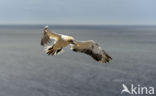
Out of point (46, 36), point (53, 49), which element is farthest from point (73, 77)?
point (53, 49)

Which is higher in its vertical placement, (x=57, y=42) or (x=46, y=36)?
(x=46, y=36)

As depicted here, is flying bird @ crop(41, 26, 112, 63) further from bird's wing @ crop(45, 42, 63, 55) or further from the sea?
the sea

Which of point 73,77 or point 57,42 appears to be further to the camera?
point 73,77

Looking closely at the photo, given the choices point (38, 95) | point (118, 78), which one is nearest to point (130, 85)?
point (118, 78)

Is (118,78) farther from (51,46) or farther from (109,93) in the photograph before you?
(51,46)

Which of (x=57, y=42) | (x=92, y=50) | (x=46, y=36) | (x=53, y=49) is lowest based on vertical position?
(x=92, y=50)

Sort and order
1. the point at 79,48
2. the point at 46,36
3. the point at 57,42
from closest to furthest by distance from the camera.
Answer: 1. the point at 57,42
2. the point at 79,48
3. the point at 46,36

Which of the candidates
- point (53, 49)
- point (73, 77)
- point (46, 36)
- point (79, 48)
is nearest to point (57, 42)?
point (53, 49)

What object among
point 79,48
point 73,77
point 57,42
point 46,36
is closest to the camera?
point 57,42

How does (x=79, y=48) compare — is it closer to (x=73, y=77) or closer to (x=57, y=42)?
(x=57, y=42)
